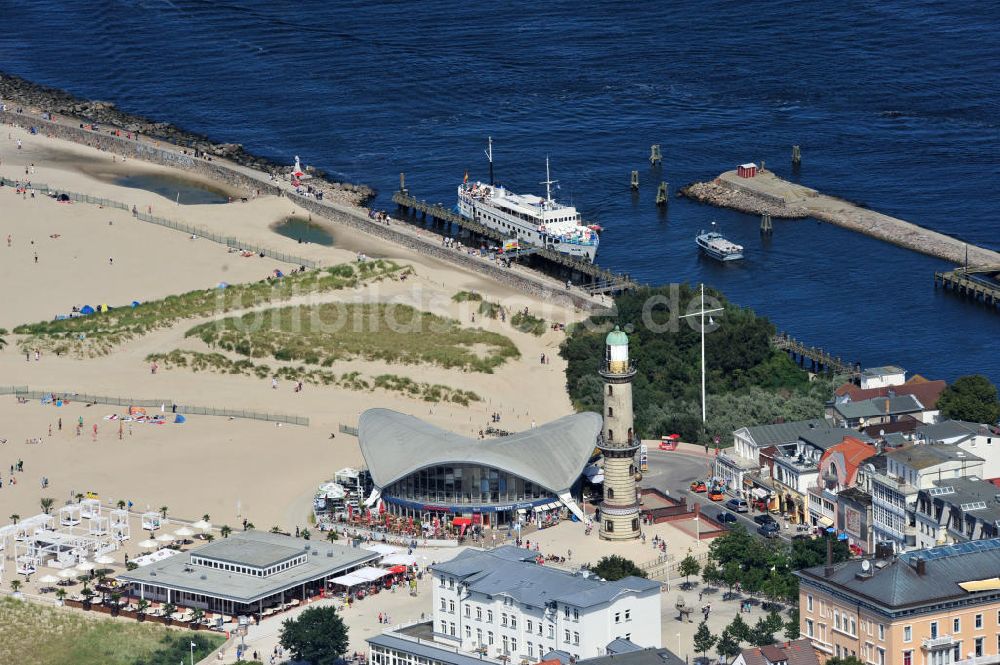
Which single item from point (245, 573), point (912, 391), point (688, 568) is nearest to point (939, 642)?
point (688, 568)

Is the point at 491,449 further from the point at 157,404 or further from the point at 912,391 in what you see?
Answer: the point at 157,404

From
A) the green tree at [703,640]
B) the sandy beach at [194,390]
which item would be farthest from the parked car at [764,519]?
the sandy beach at [194,390]

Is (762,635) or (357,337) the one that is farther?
(357,337)

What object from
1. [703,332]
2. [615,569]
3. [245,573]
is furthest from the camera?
[703,332]

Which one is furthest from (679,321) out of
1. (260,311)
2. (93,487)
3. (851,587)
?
(851,587)

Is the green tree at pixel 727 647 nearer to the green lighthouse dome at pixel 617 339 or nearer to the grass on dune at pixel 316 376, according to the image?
the green lighthouse dome at pixel 617 339

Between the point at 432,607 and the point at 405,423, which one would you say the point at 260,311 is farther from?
the point at 432,607
